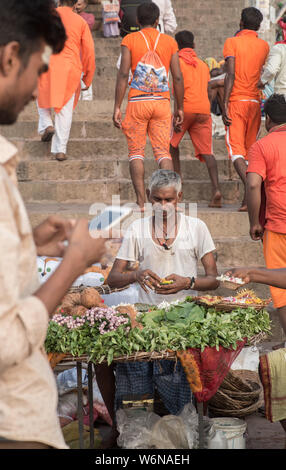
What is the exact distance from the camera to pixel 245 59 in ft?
22.1

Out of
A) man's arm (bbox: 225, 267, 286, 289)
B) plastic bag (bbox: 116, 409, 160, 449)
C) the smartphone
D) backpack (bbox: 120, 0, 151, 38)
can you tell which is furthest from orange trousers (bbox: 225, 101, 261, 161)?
the smartphone

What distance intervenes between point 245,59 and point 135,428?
4.19 metres

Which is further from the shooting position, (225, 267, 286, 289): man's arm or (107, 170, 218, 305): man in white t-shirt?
(107, 170, 218, 305): man in white t-shirt

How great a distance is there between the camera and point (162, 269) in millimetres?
4520

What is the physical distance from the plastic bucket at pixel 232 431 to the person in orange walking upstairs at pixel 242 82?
3.05 metres

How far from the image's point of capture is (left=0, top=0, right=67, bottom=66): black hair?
166 centimetres

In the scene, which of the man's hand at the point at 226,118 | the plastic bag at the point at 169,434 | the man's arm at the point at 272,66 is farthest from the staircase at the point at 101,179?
the plastic bag at the point at 169,434

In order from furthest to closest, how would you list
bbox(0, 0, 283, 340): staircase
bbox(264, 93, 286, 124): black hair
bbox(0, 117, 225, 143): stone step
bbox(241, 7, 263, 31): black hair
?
1. bbox(0, 117, 225, 143): stone step
2. bbox(241, 7, 263, 31): black hair
3. bbox(0, 0, 283, 340): staircase
4. bbox(264, 93, 286, 124): black hair

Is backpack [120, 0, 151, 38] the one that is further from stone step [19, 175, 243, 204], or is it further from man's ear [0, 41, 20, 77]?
man's ear [0, 41, 20, 77]

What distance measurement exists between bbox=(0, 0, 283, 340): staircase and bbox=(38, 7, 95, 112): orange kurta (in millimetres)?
672

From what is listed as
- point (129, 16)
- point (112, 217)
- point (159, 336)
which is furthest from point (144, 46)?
point (112, 217)

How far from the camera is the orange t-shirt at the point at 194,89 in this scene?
6.98 m

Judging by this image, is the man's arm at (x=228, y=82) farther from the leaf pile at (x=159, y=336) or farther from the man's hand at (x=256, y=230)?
the leaf pile at (x=159, y=336)
